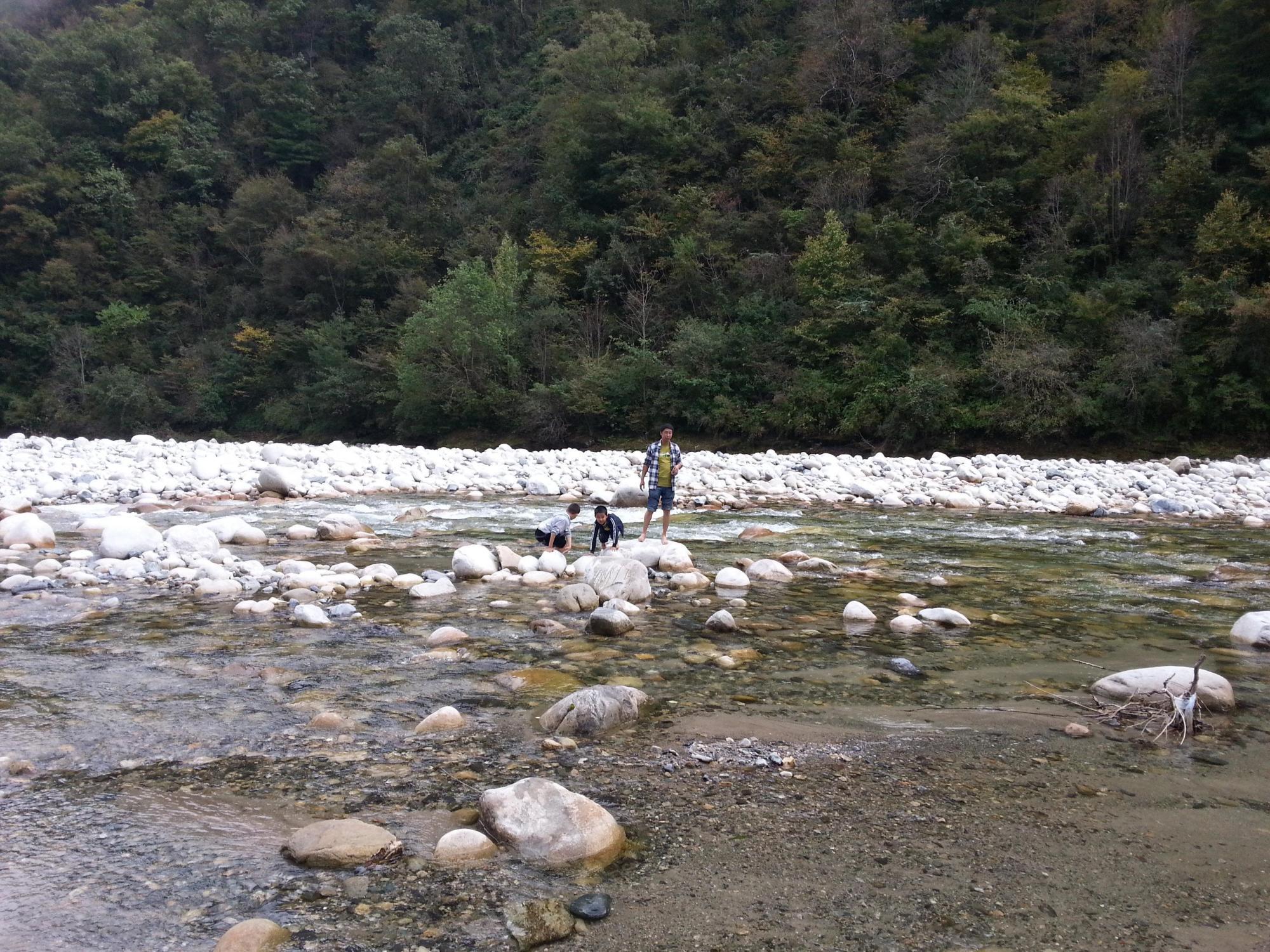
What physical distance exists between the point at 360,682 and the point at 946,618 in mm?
3599

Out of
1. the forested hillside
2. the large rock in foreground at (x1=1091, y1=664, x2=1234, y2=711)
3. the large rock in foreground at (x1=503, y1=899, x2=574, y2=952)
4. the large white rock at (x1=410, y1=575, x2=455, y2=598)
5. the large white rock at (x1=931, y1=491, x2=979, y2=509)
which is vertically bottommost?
the large white rock at (x1=410, y1=575, x2=455, y2=598)

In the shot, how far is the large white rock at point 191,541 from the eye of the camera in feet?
23.9

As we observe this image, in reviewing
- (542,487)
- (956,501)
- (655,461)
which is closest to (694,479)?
(542,487)

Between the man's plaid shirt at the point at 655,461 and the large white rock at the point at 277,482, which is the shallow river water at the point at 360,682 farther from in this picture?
the large white rock at the point at 277,482

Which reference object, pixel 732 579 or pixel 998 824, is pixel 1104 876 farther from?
pixel 732 579

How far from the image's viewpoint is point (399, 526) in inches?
400

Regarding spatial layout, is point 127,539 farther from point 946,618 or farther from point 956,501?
point 956,501

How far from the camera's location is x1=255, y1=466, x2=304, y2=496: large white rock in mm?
13109

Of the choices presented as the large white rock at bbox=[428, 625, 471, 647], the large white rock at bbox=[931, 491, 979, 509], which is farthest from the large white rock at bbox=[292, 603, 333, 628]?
the large white rock at bbox=[931, 491, 979, 509]

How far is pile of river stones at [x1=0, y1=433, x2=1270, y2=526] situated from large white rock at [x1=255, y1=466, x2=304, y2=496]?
16 mm

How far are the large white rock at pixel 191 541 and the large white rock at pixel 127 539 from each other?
129 millimetres

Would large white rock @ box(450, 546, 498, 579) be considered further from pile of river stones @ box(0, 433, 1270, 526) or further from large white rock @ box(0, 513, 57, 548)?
pile of river stones @ box(0, 433, 1270, 526)

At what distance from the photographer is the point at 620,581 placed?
19.9 feet

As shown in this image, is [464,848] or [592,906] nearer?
[592,906]
